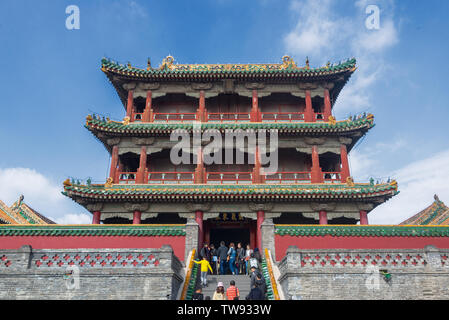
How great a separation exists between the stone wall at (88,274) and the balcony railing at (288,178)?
10662 mm

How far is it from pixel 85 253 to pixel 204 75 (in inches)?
562

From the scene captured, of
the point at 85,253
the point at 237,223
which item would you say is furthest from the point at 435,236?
the point at 85,253

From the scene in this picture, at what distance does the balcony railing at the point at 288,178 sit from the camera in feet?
64.8

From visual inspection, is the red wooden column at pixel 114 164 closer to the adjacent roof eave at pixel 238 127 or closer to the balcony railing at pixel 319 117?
the adjacent roof eave at pixel 238 127

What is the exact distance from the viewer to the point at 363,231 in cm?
1516

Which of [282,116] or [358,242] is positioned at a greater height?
[282,116]

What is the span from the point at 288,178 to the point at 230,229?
464 centimetres

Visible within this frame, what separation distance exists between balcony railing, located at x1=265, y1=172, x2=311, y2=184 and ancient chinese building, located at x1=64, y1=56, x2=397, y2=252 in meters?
0.06

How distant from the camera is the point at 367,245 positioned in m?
15.0

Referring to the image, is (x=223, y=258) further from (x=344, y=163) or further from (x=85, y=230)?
(x=344, y=163)

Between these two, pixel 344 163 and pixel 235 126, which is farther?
pixel 235 126

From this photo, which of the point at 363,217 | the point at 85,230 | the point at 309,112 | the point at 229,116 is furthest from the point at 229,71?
the point at 85,230

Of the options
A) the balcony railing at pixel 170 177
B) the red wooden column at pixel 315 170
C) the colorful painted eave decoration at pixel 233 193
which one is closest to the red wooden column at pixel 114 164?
the colorful painted eave decoration at pixel 233 193
